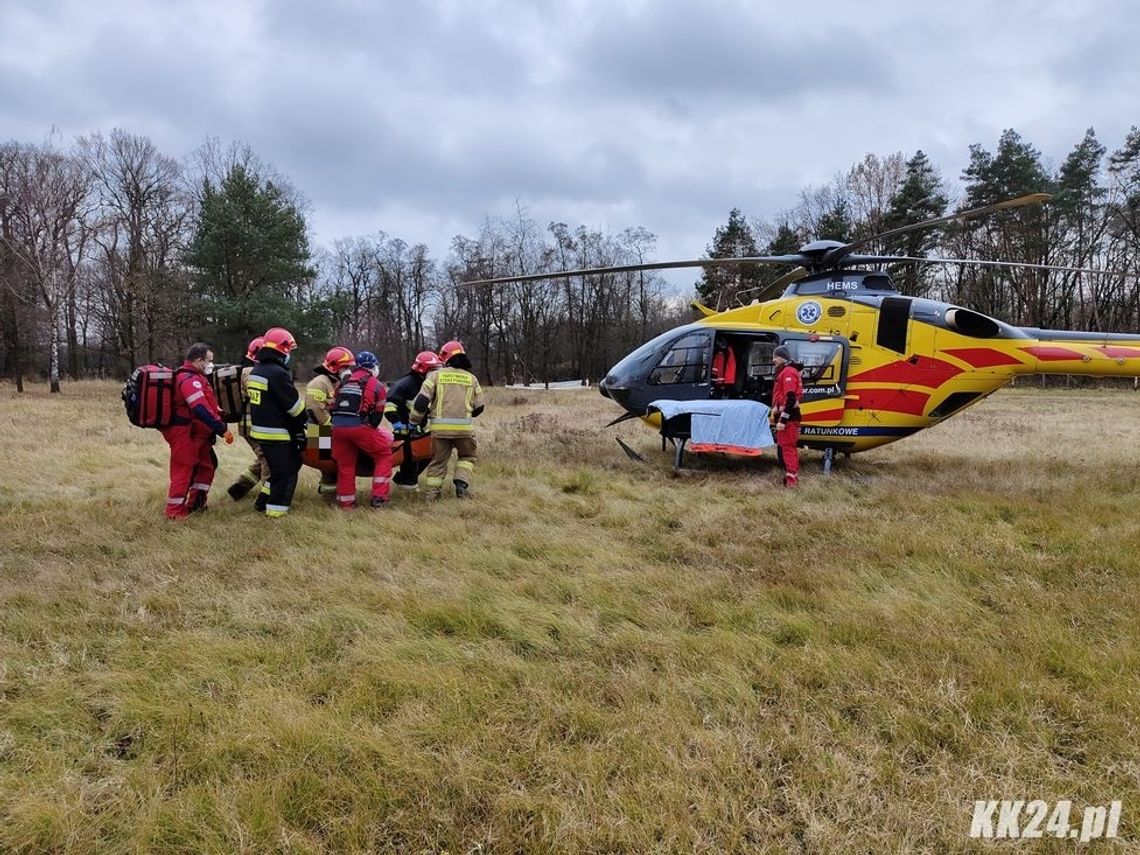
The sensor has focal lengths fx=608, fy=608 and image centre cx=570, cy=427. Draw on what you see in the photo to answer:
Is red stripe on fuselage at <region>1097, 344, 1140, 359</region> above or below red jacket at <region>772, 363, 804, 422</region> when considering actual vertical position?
above

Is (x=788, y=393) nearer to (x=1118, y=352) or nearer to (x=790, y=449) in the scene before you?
(x=790, y=449)

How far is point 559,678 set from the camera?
291cm

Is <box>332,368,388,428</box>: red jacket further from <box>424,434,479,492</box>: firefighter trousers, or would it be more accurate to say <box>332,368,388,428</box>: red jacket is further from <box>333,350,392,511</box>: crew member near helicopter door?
<box>424,434,479,492</box>: firefighter trousers

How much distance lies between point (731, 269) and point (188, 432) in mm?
38366

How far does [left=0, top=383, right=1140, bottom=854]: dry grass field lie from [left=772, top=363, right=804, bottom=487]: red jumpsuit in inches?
67.8

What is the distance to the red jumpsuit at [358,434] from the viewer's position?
6059 millimetres

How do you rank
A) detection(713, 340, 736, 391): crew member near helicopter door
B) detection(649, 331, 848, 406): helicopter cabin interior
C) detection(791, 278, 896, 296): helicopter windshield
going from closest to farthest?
1. detection(791, 278, 896, 296): helicopter windshield
2. detection(649, 331, 848, 406): helicopter cabin interior
3. detection(713, 340, 736, 391): crew member near helicopter door

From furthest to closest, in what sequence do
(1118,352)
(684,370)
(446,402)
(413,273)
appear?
(413,273) → (684,370) → (1118,352) → (446,402)

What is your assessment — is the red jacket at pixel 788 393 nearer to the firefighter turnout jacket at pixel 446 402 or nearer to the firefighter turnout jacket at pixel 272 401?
the firefighter turnout jacket at pixel 446 402

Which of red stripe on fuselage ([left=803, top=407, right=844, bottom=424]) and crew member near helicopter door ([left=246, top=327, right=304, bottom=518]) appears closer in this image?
crew member near helicopter door ([left=246, top=327, right=304, bottom=518])

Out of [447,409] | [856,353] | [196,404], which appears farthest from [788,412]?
[196,404]

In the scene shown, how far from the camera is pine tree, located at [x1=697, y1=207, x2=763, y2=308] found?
130 feet

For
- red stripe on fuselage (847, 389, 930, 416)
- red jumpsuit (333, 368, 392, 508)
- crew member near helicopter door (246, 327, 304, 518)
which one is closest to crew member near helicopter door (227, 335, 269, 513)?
crew member near helicopter door (246, 327, 304, 518)

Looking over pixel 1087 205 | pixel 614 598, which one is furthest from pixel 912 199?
pixel 614 598
